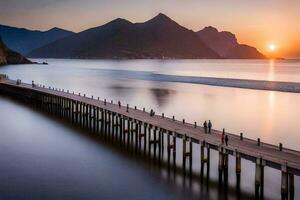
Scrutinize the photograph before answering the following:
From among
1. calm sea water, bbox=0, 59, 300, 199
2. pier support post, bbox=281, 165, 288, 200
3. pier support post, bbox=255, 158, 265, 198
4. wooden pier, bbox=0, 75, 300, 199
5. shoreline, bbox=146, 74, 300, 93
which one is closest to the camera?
pier support post, bbox=281, 165, 288, 200

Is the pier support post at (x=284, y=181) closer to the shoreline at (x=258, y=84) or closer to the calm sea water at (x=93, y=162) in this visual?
the calm sea water at (x=93, y=162)

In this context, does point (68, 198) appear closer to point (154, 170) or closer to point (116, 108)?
point (154, 170)

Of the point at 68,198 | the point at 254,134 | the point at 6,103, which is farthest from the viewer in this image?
the point at 6,103

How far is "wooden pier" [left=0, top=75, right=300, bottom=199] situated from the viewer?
2202 centimetres

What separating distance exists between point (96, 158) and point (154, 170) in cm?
609

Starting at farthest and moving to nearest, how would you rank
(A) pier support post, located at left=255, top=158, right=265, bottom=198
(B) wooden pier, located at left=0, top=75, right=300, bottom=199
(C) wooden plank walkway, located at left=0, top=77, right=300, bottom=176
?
1. (A) pier support post, located at left=255, top=158, right=265, bottom=198
2. (B) wooden pier, located at left=0, top=75, right=300, bottom=199
3. (C) wooden plank walkway, located at left=0, top=77, right=300, bottom=176

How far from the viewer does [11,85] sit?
267 feet

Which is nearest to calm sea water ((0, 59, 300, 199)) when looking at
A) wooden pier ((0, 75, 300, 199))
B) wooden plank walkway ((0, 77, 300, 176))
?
wooden pier ((0, 75, 300, 199))

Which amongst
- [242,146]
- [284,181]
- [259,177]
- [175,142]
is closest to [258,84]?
[175,142]

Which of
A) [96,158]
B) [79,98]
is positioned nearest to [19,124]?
[79,98]

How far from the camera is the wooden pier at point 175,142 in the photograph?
2202 cm

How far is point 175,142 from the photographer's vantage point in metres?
30.4

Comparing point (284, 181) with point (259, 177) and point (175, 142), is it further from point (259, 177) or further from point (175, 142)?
point (175, 142)

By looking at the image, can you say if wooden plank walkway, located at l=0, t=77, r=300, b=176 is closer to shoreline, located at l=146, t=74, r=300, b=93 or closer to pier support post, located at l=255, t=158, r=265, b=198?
pier support post, located at l=255, t=158, r=265, b=198
